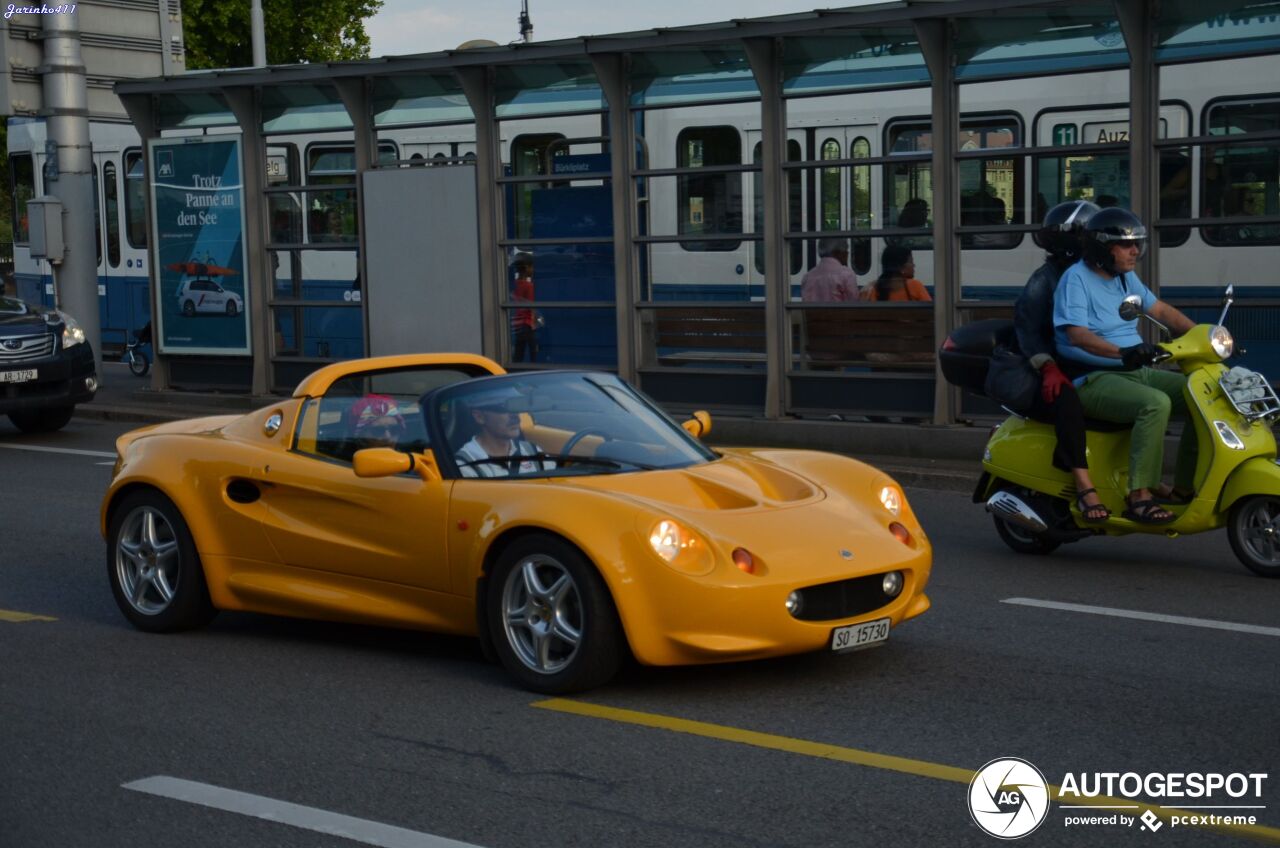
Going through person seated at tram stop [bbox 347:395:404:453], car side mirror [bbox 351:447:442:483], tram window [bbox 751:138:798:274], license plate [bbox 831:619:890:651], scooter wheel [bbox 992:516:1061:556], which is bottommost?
scooter wheel [bbox 992:516:1061:556]

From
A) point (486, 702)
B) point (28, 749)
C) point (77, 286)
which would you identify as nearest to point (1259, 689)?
point (486, 702)

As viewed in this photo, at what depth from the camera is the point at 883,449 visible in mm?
14672

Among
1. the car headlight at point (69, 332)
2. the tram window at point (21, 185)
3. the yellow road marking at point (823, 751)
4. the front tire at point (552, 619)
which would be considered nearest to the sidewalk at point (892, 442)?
the car headlight at point (69, 332)

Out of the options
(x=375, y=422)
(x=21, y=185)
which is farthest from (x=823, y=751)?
(x=21, y=185)

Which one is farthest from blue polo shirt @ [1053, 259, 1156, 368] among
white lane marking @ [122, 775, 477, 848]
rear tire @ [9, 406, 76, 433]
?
rear tire @ [9, 406, 76, 433]

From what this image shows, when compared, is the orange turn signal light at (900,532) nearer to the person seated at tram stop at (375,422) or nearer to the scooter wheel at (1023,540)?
the person seated at tram stop at (375,422)

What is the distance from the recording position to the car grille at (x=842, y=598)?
6.52m

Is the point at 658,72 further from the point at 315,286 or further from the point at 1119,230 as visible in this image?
the point at 1119,230

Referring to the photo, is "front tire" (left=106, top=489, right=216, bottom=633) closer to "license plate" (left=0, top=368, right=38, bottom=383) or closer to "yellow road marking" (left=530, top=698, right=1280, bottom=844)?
"yellow road marking" (left=530, top=698, right=1280, bottom=844)

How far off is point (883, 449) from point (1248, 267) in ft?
10.6

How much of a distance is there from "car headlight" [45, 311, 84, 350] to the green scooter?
36.1 feet

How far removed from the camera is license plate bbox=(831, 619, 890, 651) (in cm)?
657

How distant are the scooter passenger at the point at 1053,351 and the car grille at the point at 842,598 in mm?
3065

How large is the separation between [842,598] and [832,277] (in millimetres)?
8694
